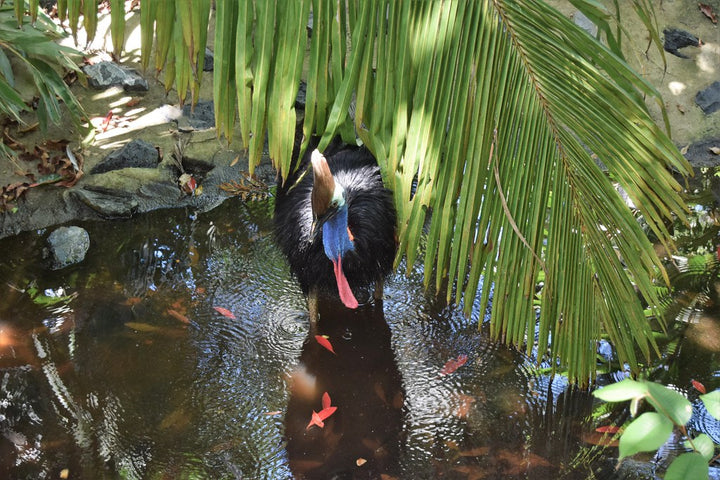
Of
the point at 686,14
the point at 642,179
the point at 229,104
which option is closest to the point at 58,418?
the point at 229,104

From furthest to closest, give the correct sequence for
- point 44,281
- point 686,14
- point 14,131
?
point 686,14 → point 14,131 → point 44,281

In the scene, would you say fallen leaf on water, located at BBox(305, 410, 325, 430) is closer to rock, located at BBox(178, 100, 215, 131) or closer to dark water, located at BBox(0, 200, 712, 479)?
dark water, located at BBox(0, 200, 712, 479)

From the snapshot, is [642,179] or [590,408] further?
[590,408]

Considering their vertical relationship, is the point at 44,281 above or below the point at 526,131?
below

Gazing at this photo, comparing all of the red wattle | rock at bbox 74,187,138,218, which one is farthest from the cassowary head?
rock at bbox 74,187,138,218

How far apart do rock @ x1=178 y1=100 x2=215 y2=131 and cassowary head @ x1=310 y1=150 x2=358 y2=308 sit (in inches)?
82.3

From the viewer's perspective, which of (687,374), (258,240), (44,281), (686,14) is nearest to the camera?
(687,374)

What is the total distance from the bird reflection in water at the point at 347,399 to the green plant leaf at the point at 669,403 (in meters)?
1.97

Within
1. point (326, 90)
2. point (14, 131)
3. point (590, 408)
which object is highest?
point (326, 90)

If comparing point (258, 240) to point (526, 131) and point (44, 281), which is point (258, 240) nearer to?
point (44, 281)

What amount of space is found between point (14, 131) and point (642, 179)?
4.14 metres

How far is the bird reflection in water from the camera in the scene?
280cm

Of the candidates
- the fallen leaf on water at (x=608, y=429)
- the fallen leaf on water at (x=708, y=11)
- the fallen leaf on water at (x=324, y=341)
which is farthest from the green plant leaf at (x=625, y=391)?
the fallen leaf on water at (x=708, y=11)

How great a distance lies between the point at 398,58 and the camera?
1767mm
